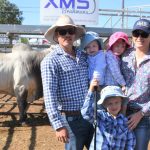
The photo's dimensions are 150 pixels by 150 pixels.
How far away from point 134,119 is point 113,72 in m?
0.45

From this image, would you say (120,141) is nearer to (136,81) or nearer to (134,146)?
(134,146)

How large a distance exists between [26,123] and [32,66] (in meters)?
1.21

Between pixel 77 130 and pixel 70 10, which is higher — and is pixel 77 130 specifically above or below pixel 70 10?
below

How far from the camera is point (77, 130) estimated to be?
11.2 feet

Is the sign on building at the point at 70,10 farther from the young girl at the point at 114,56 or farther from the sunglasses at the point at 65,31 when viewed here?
the sunglasses at the point at 65,31

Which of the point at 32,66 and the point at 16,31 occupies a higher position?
the point at 16,31

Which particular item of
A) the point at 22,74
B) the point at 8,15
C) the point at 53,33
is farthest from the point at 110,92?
the point at 8,15

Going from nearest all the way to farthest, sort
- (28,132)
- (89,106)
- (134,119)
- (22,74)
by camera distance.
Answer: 1. (89,106)
2. (134,119)
3. (28,132)
4. (22,74)

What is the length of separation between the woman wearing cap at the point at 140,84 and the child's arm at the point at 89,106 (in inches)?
13.1

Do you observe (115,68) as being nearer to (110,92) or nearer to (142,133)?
(110,92)

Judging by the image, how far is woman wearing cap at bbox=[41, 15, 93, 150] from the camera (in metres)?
3.27

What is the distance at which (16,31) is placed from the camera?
9359 millimetres

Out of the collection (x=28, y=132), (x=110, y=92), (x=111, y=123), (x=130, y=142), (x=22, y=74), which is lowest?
(x=28, y=132)

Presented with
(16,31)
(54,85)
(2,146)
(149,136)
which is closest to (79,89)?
(54,85)
